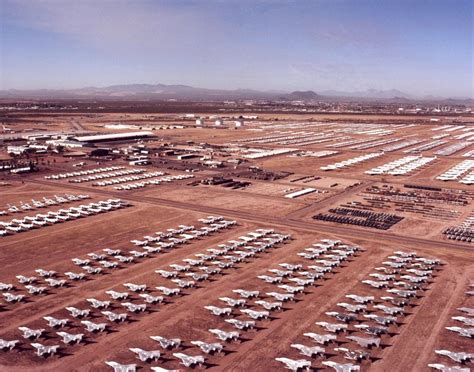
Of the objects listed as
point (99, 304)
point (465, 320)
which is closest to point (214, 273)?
point (99, 304)

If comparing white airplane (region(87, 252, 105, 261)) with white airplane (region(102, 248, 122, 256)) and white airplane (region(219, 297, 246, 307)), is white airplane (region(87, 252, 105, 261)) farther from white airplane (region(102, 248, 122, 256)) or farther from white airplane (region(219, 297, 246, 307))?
white airplane (region(219, 297, 246, 307))

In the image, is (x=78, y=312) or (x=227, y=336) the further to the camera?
(x=78, y=312)

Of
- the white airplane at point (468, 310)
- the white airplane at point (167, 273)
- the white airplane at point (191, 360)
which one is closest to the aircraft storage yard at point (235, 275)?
the white airplane at point (191, 360)

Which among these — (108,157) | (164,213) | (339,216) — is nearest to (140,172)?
(108,157)

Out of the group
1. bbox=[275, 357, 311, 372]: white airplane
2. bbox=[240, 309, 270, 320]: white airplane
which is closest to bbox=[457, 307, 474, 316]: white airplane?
bbox=[275, 357, 311, 372]: white airplane

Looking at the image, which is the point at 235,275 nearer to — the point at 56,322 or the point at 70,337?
the point at 56,322

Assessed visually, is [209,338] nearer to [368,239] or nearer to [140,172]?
[368,239]
